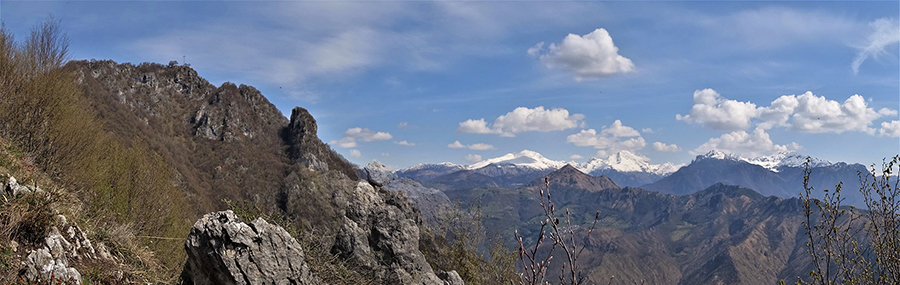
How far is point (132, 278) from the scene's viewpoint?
959cm

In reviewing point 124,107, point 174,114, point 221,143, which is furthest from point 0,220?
point 174,114

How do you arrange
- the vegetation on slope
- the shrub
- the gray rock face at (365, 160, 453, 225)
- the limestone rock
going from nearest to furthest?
1. the limestone rock
2. the vegetation on slope
3. the shrub
4. the gray rock face at (365, 160, 453, 225)

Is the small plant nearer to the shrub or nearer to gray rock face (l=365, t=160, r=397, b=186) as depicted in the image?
the shrub

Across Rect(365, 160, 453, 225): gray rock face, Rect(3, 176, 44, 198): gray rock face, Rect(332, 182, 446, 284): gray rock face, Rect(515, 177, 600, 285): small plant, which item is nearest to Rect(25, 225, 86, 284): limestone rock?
Rect(3, 176, 44, 198): gray rock face

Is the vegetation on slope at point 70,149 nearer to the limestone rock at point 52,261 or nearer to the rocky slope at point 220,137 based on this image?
the limestone rock at point 52,261

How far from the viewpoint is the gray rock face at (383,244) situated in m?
16.0

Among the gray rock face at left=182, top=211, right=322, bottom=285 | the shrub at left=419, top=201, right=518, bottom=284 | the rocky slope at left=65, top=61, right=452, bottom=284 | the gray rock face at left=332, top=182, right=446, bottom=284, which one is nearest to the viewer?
the gray rock face at left=182, top=211, right=322, bottom=285

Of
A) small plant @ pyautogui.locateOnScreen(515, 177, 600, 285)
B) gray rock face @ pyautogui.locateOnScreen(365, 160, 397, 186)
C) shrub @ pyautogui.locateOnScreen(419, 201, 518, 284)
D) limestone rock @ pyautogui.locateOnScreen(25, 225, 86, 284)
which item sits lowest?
shrub @ pyautogui.locateOnScreen(419, 201, 518, 284)

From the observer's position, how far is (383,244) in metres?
18.2

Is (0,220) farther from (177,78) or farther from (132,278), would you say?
(177,78)

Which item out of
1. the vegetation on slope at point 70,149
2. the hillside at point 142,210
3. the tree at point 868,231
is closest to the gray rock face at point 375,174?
the hillside at point 142,210

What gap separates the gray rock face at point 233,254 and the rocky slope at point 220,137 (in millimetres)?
80655

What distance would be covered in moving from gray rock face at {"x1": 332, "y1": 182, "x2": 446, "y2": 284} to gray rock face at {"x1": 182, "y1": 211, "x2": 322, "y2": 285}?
497 cm

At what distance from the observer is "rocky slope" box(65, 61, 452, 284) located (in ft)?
380
